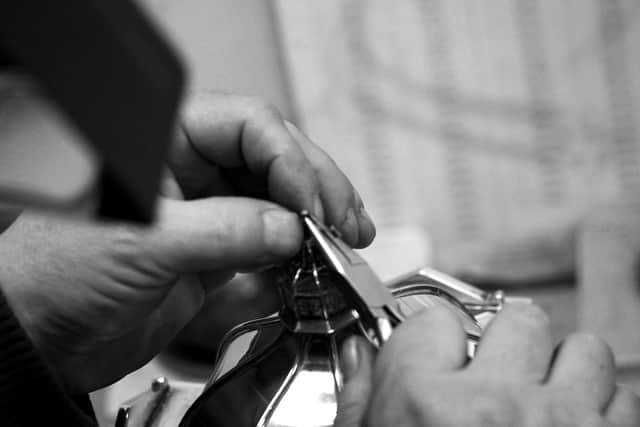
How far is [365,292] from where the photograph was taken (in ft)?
1.36

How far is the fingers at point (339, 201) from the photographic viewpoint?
21.0 inches

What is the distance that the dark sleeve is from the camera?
471mm

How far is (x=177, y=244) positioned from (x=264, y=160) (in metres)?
0.12

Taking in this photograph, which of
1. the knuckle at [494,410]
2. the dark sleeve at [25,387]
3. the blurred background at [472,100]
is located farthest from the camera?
the blurred background at [472,100]

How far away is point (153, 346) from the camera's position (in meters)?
0.60

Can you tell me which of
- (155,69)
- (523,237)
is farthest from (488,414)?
(523,237)

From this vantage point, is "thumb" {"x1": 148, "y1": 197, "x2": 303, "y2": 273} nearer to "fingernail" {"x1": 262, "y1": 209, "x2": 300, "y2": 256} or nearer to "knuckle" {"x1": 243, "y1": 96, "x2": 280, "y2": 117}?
"fingernail" {"x1": 262, "y1": 209, "x2": 300, "y2": 256}

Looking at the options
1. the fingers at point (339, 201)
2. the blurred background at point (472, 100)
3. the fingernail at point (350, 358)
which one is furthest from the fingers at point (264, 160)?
the blurred background at point (472, 100)

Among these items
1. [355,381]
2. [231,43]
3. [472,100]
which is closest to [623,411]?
[355,381]

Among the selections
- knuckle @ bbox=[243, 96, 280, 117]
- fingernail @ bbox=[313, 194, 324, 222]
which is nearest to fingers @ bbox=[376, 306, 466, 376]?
fingernail @ bbox=[313, 194, 324, 222]

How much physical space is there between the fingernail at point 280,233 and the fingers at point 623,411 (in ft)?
0.66

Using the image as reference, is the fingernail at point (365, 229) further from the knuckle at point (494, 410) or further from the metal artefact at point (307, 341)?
the knuckle at point (494, 410)

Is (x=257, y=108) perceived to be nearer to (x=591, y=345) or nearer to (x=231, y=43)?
(x=591, y=345)

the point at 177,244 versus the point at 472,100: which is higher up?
the point at 177,244
